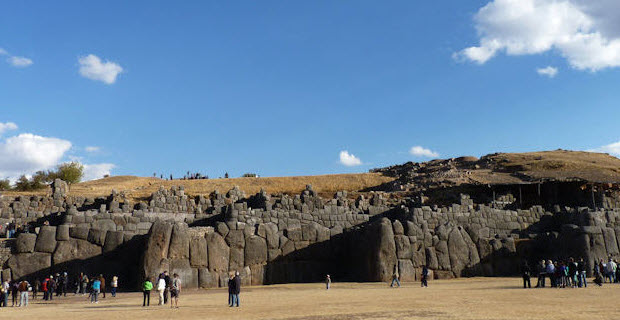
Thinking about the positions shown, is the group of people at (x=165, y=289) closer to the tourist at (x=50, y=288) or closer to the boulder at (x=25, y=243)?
the tourist at (x=50, y=288)

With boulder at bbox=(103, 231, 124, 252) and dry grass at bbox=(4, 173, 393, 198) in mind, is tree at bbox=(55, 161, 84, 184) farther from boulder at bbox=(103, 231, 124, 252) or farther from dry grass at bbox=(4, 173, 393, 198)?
boulder at bbox=(103, 231, 124, 252)

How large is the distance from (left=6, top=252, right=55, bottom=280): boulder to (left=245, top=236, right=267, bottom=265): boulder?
7.85 meters

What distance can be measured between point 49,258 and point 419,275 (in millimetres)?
15483

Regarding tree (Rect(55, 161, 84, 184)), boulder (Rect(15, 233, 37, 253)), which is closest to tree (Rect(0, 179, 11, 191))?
tree (Rect(55, 161, 84, 184))

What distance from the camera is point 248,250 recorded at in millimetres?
23234

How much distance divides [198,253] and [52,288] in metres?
5.36

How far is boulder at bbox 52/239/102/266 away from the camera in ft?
71.8

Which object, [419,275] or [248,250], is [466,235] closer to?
[419,275]

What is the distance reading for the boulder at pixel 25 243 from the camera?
71.3ft

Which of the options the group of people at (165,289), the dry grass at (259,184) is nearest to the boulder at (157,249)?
the group of people at (165,289)

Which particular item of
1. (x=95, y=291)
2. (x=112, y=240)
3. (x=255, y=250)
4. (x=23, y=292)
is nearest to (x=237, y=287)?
(x=95, y=291)

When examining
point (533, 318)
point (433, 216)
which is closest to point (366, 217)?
point (433, 216)

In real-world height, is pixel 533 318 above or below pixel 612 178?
below

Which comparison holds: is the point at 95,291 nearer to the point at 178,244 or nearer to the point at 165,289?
the point at 165,289
